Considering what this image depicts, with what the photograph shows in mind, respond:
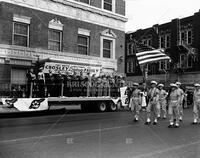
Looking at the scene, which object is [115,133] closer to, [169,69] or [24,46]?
[24,46]

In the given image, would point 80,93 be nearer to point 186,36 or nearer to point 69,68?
point 69,68

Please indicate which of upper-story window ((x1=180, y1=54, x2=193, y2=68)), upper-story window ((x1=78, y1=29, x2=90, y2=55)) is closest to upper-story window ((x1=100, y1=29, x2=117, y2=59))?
upper-story window ((x1=78, y1=29, x2=90, y2=55))

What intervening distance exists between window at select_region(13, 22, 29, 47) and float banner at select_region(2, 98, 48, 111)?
5747 millimetres

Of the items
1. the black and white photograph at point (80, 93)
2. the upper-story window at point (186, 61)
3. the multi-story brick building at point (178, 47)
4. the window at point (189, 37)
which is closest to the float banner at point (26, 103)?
the black and white photograph at point (80, 93)

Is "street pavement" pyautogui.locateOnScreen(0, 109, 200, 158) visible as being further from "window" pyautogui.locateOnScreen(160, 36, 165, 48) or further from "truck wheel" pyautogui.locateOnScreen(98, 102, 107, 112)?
"window" pyautogui.locateOnScreen(160, 36, 165, 48)

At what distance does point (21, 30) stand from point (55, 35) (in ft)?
9.97

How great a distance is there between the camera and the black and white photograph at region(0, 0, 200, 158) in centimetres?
812

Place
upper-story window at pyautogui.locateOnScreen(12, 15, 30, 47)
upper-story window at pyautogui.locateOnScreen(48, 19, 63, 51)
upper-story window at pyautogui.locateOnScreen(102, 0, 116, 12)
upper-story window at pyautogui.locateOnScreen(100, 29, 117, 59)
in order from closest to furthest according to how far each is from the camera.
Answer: upper-story window at pyautogui.locateOnScreen(12, 15, 30, 47) < upper-story window at pyautogui.locateOnScreen(48, 19, 63, 51) < upper-story window at pyautogui.locateOnScreen(100, 29, 117, 59) < upper-story window at pyautogui.locateOnScreen(102, 0, 116, 12)

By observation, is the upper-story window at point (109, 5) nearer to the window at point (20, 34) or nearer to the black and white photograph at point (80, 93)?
the black and white photograph at point (80, 93)

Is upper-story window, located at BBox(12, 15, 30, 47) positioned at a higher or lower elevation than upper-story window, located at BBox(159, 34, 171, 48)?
lower

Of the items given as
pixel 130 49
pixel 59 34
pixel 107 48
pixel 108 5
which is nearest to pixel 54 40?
pixel 59 34

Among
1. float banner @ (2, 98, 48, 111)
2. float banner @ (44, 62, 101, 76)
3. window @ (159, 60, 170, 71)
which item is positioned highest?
window @ (159, 60, 170, 71)

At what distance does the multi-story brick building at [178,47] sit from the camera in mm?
39156

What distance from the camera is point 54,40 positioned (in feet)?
75.7
